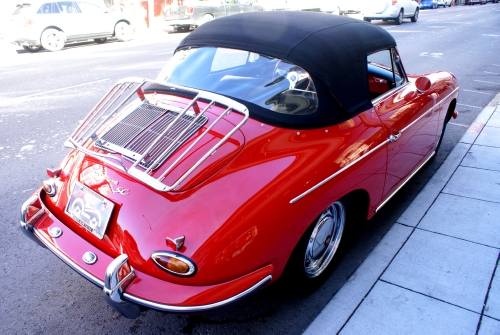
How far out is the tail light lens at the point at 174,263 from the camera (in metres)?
2.02

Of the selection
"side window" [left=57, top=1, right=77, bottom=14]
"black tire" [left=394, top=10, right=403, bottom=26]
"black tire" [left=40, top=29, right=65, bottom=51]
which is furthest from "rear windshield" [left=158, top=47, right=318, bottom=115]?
"black tire" [left=394, top=10, right=403, bottom=26]

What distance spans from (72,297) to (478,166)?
4.39 metres

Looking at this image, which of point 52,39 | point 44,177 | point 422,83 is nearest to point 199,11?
point 52,39

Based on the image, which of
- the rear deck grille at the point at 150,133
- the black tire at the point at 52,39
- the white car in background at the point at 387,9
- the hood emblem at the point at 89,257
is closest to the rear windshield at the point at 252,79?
the rear deck grille at the point at 150,133

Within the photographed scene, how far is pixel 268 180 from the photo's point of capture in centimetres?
231

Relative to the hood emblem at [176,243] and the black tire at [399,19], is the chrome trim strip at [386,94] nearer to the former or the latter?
the hood emblem at [176,243]

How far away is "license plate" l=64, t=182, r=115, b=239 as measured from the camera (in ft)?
7.55

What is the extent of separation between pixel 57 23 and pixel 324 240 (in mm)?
14618

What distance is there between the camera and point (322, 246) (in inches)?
115

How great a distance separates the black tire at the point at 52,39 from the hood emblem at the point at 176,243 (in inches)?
567

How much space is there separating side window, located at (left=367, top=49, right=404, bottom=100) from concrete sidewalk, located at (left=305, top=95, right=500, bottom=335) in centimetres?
117

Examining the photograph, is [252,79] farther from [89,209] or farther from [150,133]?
[89,209]

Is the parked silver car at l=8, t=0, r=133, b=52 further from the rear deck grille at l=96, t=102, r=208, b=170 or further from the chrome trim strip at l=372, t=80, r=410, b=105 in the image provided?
the chrome trim strip at l=372, t=80, r=410, b=105

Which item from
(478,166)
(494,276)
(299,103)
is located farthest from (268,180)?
(478,166)
